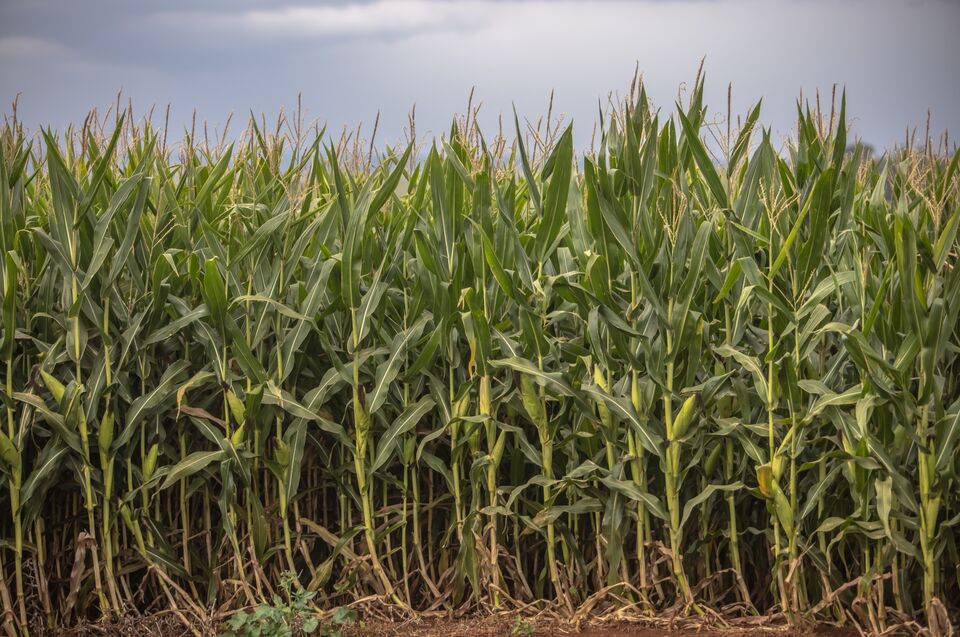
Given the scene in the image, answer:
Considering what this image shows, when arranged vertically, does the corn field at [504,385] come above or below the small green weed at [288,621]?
above

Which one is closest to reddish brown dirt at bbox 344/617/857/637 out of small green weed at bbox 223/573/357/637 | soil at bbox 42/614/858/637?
soil at bbox 42/614/858/637

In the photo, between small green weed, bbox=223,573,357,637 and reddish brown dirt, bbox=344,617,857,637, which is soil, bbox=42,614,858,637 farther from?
small green weed, bbox=223,573,357,637

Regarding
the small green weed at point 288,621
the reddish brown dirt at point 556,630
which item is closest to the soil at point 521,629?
the reddish brown dirt at point 556,630

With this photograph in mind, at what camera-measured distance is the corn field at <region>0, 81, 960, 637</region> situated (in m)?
3.73

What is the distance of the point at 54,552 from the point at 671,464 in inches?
109

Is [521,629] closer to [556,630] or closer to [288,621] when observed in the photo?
[556,630]

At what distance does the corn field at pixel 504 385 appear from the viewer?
3.73 metres

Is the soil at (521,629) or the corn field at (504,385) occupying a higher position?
the corn field at (504,385)

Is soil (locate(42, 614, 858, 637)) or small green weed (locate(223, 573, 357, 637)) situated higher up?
small green weed (locate(223, 573, 357, 637))

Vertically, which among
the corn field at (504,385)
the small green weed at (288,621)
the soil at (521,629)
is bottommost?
the soil at (521,629)

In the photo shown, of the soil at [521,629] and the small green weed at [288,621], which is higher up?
the small green weed at [288,621]

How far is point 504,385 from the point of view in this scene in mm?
3900

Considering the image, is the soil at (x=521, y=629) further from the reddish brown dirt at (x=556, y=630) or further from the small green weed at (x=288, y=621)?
the small green weed at (x=288, y=621)

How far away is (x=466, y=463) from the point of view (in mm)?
4176
